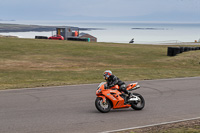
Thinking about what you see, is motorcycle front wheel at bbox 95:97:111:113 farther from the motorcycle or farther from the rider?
the rider

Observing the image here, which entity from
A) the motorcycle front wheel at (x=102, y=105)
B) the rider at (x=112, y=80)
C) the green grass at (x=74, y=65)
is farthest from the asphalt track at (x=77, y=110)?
the green grass at (x=74, y=65)

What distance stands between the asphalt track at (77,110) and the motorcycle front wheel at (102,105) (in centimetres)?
17

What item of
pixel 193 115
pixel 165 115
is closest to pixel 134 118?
pixel 165 115

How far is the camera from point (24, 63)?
2980cm

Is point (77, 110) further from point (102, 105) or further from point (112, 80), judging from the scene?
point (112, 80)

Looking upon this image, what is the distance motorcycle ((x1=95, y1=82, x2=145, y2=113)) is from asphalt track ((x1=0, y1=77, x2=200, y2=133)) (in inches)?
9.2

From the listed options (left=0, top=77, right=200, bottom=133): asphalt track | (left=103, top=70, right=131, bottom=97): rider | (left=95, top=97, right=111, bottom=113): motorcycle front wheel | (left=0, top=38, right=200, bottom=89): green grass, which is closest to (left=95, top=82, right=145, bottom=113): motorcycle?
(left=95, top=97, right=111, bottom=113): motorcycle front wheel

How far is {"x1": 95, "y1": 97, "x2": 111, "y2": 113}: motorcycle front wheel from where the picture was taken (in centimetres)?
1127

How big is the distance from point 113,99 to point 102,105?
1.53ft

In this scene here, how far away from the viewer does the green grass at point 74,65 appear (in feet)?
68.0

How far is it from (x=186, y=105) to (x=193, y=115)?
Answer: 162 cm

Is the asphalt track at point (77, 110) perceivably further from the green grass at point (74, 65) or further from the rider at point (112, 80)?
the green grass at point (74, 65)

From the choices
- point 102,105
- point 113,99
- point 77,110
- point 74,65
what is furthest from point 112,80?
point 74,65

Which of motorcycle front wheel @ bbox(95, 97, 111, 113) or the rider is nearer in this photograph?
motorcycle front wheel @ bbox(95, 97, 111, 113)
